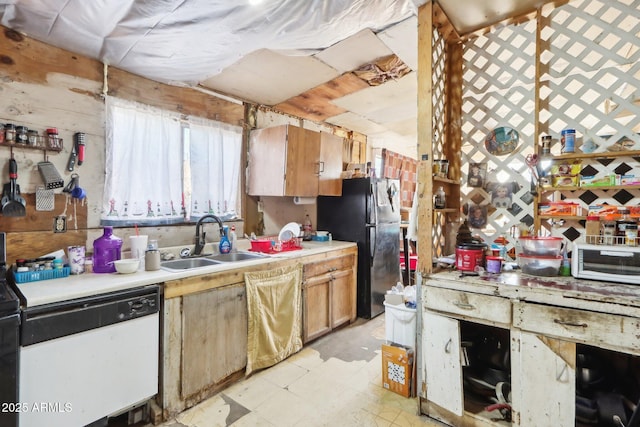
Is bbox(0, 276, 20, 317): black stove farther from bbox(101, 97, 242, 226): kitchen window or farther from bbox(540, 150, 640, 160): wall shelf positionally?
bbox(540, 150, 640, 160): wall shelf

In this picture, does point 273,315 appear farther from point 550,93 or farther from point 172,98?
point 550,93

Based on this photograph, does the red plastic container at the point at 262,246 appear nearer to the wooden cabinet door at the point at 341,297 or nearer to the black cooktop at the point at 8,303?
the wooden cabinet door at the point at 341,297

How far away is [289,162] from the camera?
9.57 feet

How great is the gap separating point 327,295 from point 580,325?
1949 mm

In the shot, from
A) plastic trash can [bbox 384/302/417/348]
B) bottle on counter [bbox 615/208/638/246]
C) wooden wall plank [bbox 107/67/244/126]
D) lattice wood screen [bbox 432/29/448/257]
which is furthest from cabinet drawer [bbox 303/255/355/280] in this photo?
bottle on counter [bbox 615/208/638/246]

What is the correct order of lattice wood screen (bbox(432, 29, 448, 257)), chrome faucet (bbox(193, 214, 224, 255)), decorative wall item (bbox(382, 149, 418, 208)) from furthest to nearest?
decorative wall item (bbox(382, 149, 418, 208))
chrome faucet (bbox(193, 214, 224, 255))
lattice wood screen (bbox(432, 29, 448, 257))

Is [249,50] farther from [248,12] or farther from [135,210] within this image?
[135,210]

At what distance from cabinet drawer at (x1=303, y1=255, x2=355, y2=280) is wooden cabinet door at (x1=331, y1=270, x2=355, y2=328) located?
0.06 m

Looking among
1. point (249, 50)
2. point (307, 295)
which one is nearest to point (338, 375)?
point (307, 295)

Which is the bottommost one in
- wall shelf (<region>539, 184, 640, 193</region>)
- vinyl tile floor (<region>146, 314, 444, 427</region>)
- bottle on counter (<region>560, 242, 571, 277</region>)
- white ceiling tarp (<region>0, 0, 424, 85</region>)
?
vinyl tile floor (<region>146, 314, 444, 427</region>)

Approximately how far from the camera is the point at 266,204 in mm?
3369

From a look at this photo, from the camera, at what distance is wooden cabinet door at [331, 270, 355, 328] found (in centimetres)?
305

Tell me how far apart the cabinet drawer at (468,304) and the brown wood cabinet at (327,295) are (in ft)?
3.95

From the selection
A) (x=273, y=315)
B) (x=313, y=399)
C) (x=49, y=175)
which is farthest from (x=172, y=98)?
(x=313, y=399)
